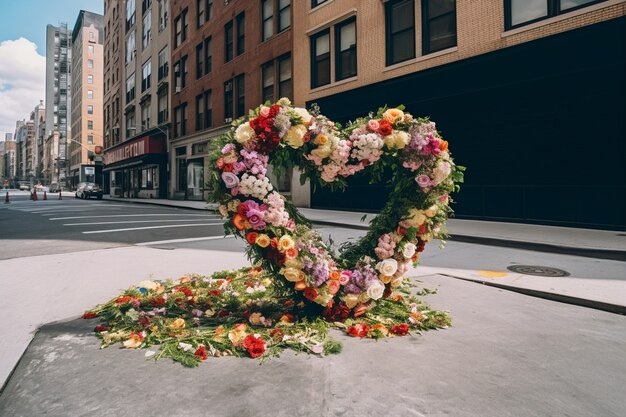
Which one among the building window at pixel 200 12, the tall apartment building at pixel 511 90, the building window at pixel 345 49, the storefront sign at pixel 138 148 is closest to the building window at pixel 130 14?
the storefront sign at pixel 138 148

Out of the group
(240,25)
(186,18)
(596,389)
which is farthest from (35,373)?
(186,18)

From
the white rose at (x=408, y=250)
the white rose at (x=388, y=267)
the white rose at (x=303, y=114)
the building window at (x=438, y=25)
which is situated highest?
the building window at (x=438, y=25)

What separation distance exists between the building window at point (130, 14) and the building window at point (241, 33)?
931 inches

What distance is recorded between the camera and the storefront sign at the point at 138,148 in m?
33.8

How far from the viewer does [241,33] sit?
2511 centimetres

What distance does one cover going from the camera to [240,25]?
25.3m

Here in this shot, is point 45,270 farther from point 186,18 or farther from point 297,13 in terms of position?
point 186,18

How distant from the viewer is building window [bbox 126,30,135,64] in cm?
4206

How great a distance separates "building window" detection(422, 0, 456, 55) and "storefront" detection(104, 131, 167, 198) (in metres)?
25.8

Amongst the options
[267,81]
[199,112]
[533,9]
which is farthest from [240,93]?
[533,9]

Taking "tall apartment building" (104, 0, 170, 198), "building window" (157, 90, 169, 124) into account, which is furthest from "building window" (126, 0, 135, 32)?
"building window" (157, 90, 169, 124)

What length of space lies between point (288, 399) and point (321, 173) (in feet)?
6.74

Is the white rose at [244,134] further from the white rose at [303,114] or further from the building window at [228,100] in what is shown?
the building window at [228,100]

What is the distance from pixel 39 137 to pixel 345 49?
162 meters
